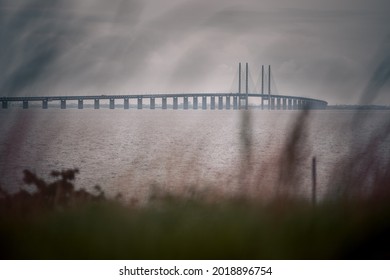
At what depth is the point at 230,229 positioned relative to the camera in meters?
4.89

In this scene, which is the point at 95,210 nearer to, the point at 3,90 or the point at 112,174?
the point at 3,90

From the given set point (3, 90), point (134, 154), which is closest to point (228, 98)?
point (134, 154)

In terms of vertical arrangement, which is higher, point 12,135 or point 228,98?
point 228,98

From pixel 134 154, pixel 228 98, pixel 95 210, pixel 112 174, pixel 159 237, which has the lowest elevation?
pixel 159 237

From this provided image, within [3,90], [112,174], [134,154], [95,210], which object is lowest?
[95,210]

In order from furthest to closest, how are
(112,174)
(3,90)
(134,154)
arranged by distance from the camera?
(134,154), (112,174), (3,90)

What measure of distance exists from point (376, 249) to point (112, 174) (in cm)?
1430

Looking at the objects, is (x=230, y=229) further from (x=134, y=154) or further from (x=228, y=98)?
Result: (x=228, y=98)

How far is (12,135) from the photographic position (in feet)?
17.8
